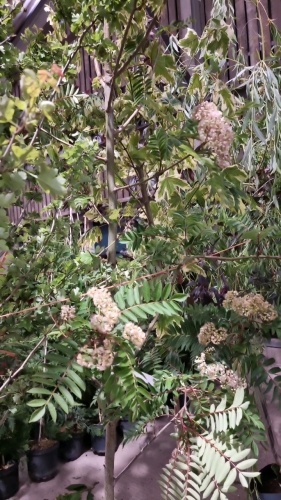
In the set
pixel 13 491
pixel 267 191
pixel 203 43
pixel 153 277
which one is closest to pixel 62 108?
pixel 203 43

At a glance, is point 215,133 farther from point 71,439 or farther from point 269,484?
point 71,439

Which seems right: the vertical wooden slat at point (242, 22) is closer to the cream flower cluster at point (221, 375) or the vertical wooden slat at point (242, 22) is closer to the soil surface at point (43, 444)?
the cream flower cluster at point (221, 375)

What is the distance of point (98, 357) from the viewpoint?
A: 2.50 ft

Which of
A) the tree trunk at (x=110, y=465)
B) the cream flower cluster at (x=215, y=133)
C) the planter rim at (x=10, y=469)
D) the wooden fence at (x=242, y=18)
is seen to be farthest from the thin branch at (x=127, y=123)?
the planter rim at (x=10, y=469)

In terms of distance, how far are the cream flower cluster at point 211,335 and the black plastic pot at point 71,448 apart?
1526mm

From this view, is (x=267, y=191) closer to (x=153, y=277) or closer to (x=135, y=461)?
(x=153, y=277)

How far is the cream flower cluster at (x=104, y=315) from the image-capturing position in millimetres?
757

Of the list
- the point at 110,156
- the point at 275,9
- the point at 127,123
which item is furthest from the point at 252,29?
the point at 110,156

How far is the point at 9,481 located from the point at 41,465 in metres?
0.17

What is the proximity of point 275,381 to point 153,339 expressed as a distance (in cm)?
41

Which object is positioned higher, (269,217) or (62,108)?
(62,108)

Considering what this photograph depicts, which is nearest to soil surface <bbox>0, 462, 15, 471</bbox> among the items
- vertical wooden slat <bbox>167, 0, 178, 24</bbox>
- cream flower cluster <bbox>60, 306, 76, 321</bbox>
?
cream flower cluster <bbox>60, 306, 76, 321</bbox>

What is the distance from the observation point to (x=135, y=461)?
195 cm

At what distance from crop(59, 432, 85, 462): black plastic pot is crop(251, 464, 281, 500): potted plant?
1.13m
